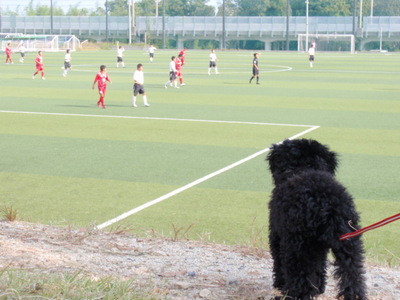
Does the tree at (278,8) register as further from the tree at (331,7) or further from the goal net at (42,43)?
the goal net at (42,43)

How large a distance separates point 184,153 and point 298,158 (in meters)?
10.8

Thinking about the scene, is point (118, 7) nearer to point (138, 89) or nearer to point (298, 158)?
point (138, 89)

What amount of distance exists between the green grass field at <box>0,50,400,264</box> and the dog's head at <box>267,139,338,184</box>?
1942 mm

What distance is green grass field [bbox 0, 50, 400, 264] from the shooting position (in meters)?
11.0

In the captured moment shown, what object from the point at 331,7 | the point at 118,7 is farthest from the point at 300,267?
the point at 118,7

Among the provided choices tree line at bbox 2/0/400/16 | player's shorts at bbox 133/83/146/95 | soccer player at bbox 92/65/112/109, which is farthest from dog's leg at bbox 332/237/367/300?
tree line at bbox 2/0/400/16

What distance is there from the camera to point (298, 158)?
18.4ft

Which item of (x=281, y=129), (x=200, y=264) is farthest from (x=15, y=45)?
(x=200, y=264)

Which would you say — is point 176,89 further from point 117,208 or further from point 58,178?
point 117,208

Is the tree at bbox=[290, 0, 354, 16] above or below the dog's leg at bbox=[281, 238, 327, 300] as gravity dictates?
above

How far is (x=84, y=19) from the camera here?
422 feet

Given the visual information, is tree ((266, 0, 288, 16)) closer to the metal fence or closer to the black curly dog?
the metal fence

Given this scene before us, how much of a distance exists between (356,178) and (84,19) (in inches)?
4722

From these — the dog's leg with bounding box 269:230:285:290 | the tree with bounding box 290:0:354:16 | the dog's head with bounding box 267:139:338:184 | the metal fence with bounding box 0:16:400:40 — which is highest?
the tree with bounding box 290:0:354:16
